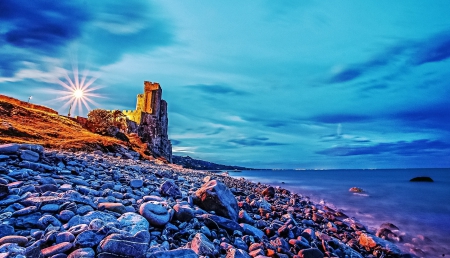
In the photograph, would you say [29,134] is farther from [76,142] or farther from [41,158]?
[41,158]

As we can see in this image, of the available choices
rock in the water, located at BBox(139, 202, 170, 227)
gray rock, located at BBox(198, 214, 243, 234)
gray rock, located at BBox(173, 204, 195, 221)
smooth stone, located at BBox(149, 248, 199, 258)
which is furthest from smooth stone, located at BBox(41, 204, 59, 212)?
gray rock, located at BBox(198, 214, 243, 234)

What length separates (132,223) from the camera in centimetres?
410

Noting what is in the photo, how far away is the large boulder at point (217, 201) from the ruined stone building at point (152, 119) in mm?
52510

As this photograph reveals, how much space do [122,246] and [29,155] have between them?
575 cm

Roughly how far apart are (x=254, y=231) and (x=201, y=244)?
2281mm

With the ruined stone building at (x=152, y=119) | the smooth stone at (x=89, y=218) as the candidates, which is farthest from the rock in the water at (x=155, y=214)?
the ruined stone building at (x=152, y=119)

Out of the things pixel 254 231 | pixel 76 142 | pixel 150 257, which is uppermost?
pixel 76 142

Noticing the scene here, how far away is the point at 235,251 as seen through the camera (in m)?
4.19

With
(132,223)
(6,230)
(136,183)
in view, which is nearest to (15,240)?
(6,230)

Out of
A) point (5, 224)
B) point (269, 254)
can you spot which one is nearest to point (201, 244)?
point (269, 254)

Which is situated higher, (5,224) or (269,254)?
(5,224)

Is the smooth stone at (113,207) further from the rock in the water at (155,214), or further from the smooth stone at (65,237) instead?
the smooth stone at (65,237)

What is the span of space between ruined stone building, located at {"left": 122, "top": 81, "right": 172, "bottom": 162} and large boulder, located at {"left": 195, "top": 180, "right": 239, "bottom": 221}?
52.5 metres

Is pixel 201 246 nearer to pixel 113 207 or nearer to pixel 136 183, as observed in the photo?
pixel 113 207
